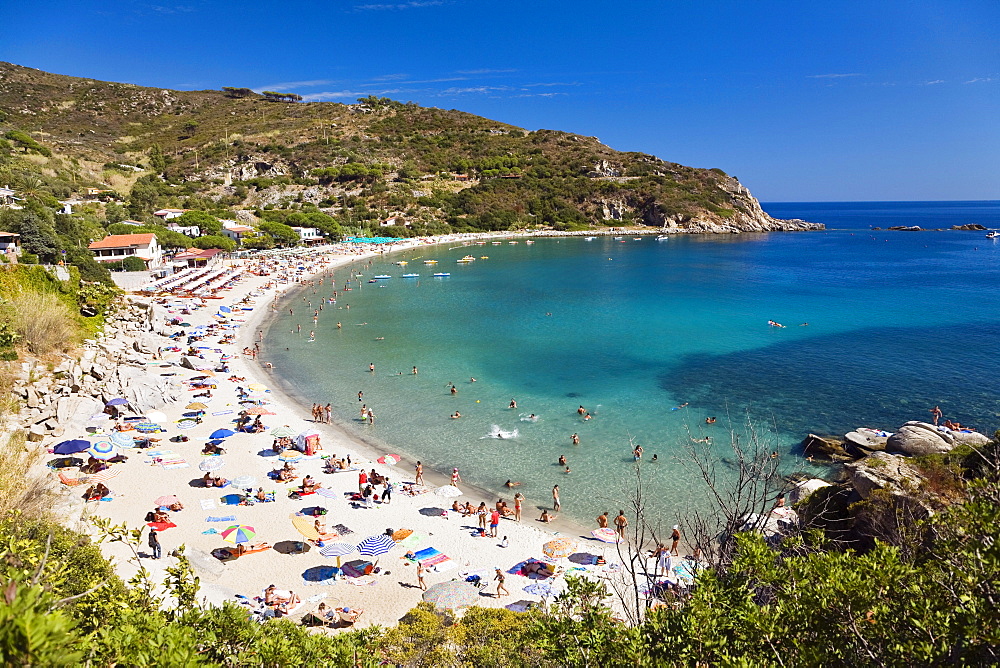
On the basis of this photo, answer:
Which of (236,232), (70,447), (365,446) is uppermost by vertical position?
(236,232)

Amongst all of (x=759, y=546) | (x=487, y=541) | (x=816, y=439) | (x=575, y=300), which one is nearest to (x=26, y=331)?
(x=487, y=541)

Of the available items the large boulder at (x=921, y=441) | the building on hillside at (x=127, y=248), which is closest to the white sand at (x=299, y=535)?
the large boulder at (x=921, y=441)

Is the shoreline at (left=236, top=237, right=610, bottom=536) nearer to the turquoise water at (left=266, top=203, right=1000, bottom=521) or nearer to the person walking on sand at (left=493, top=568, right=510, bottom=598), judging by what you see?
the turquoise water at (left=266, top=203, right=1000, bottom=521)

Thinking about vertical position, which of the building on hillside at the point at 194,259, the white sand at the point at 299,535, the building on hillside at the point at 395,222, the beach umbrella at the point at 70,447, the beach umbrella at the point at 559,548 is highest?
the building on hillside at the point at 395,222

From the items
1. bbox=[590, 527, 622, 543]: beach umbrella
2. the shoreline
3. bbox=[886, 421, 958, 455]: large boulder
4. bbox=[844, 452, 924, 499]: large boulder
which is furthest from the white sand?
bbox=[886, 421, 958, 455]: large boulder

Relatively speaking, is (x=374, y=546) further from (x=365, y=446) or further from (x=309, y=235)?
(x=309, y=235)

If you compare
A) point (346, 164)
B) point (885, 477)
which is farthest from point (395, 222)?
point (885, 477)

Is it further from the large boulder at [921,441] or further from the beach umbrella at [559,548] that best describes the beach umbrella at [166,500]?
the large boulder at [921,441]
